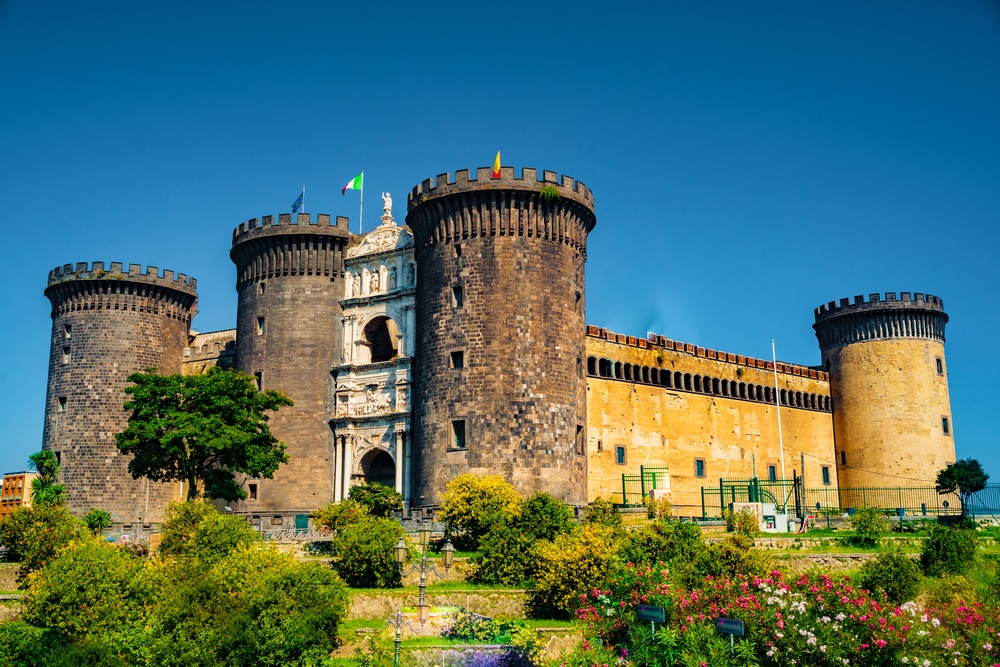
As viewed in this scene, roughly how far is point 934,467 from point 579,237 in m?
25.2


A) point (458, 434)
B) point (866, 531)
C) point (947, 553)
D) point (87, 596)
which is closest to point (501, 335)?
point (458, 434)

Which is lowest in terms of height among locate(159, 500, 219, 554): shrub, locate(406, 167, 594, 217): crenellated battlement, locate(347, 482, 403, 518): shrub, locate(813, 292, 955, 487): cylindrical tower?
locate(159, 500, 219, 554): shrub

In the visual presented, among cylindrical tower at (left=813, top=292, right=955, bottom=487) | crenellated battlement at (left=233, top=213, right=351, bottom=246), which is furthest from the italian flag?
cylindrical tower at (left=813, top=292, right=955, bottom=487)

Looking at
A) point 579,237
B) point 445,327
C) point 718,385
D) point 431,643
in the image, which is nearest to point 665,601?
point 431,643

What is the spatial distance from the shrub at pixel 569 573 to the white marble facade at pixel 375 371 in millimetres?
15082

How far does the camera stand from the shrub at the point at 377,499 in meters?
37.3

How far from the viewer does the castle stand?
132 ft

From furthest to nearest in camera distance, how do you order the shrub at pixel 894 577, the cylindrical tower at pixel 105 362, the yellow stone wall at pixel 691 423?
1. the cylindrical tower at pixel 105 362
2. the yellow stone wall at pixel 691 423
3. the shrub at pixel 894 577

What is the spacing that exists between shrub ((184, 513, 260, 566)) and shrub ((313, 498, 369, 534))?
4.10m

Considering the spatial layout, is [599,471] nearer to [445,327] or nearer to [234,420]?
[445,327]

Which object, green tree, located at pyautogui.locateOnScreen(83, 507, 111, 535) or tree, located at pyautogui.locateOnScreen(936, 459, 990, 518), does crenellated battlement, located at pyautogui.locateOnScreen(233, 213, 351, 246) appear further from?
tree, located at pyautogui.locateOnScreen(936, 459, 990, 518)

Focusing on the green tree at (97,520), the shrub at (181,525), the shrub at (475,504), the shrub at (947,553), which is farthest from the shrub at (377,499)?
the shrub at (947,553)

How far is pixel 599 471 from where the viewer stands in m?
45.7

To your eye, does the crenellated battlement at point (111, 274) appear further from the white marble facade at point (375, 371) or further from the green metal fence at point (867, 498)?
the green metal fence at point (867, 498)
